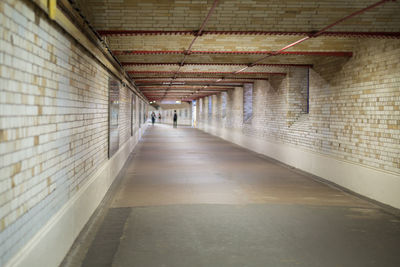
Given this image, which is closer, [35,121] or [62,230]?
[35,121]

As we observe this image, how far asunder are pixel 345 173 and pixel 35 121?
→ 7211 mm

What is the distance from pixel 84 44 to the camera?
213 inches

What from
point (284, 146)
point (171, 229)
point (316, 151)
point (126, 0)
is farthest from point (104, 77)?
point (284, 146)

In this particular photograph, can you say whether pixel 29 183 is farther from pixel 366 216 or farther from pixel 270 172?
pixel 270 172

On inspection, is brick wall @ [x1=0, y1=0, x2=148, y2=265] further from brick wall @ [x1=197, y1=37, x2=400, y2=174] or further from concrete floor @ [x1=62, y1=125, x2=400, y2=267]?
brick wall @ [x1=197, y1=37, x2=400, y2=174]

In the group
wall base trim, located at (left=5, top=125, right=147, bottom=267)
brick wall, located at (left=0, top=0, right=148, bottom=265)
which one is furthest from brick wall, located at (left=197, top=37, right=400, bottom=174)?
brick wall, located at (left=0, top=0, right=148, bottom=265)

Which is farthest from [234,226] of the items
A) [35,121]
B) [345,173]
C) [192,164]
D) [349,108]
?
[192,164]

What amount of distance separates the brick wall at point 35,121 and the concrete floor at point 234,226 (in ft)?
2.90

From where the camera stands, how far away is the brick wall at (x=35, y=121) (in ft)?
9.10

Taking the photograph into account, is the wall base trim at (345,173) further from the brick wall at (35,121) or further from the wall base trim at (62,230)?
the brick wall at (35,121)

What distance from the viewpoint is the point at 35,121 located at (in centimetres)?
342

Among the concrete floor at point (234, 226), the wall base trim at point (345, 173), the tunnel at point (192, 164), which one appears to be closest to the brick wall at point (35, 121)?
the tunnel at point (192, 164)

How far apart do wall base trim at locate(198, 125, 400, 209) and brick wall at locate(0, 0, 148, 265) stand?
5376 millimetres

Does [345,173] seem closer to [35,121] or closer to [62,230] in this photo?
[62,230]
